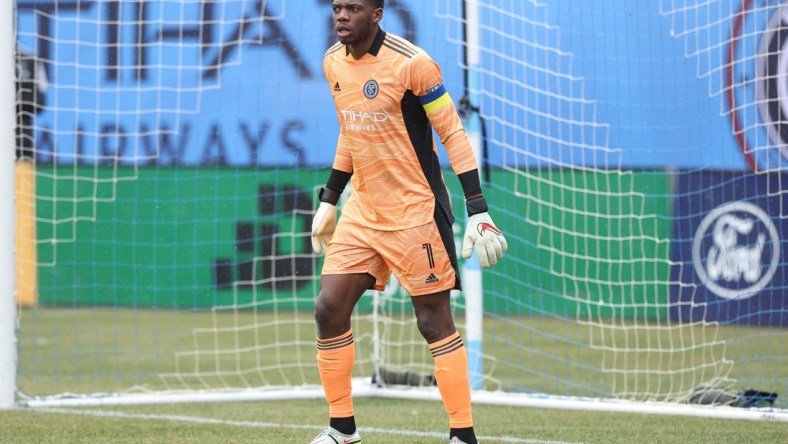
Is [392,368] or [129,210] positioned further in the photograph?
[129,210]

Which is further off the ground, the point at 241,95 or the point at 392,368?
the point at 241,95

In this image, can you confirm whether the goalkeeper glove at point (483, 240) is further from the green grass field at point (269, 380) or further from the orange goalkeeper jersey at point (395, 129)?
the green grass field at point (269, 380)

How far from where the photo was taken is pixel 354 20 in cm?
495

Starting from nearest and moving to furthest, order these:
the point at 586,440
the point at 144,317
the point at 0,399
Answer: the point at 586,440
the point at 0,399
the point at 144,317

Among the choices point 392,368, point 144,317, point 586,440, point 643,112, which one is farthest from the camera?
point 144,317

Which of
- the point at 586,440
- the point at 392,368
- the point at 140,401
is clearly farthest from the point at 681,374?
the point at 140,401

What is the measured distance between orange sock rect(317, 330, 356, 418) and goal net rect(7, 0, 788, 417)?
242 centimetres

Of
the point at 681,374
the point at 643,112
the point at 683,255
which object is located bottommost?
the point at 681,374

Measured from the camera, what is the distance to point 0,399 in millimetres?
7293

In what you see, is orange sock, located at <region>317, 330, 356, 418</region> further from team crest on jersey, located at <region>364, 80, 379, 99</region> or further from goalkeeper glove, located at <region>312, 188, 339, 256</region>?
team crest on jersey, located at <region>364, 80, 379, 99</region>

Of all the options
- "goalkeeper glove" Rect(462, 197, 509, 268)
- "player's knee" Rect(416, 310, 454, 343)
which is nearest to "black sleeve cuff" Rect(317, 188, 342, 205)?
"player's knee" Rect(416, 310, 454, 343)

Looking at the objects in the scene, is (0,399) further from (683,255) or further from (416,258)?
(683,255)

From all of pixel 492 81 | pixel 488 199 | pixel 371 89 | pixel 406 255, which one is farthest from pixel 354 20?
pixel 488 199

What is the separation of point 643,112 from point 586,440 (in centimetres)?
548
